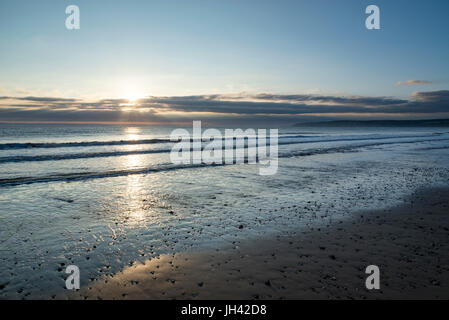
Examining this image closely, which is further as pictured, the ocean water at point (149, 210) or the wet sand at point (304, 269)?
the ocean water at point (149, 210)

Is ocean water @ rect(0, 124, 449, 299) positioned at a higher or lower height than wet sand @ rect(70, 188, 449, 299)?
higher

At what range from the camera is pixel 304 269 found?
530 cm

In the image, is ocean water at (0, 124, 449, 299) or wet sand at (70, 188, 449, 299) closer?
wet sand at (70, 188, 449, 299)

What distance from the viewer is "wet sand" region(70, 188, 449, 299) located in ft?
15.0

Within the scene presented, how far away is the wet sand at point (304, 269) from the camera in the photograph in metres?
4.58

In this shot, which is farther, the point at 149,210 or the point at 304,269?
the point at 149,210

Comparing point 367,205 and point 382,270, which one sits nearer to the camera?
point 382,270

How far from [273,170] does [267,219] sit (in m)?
9.83

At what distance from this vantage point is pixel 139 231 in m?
7.30

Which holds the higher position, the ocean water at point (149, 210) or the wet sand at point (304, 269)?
the ocean water at point (149, 210)

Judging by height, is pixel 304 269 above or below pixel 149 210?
below

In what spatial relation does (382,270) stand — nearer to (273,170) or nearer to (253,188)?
(253,188)
